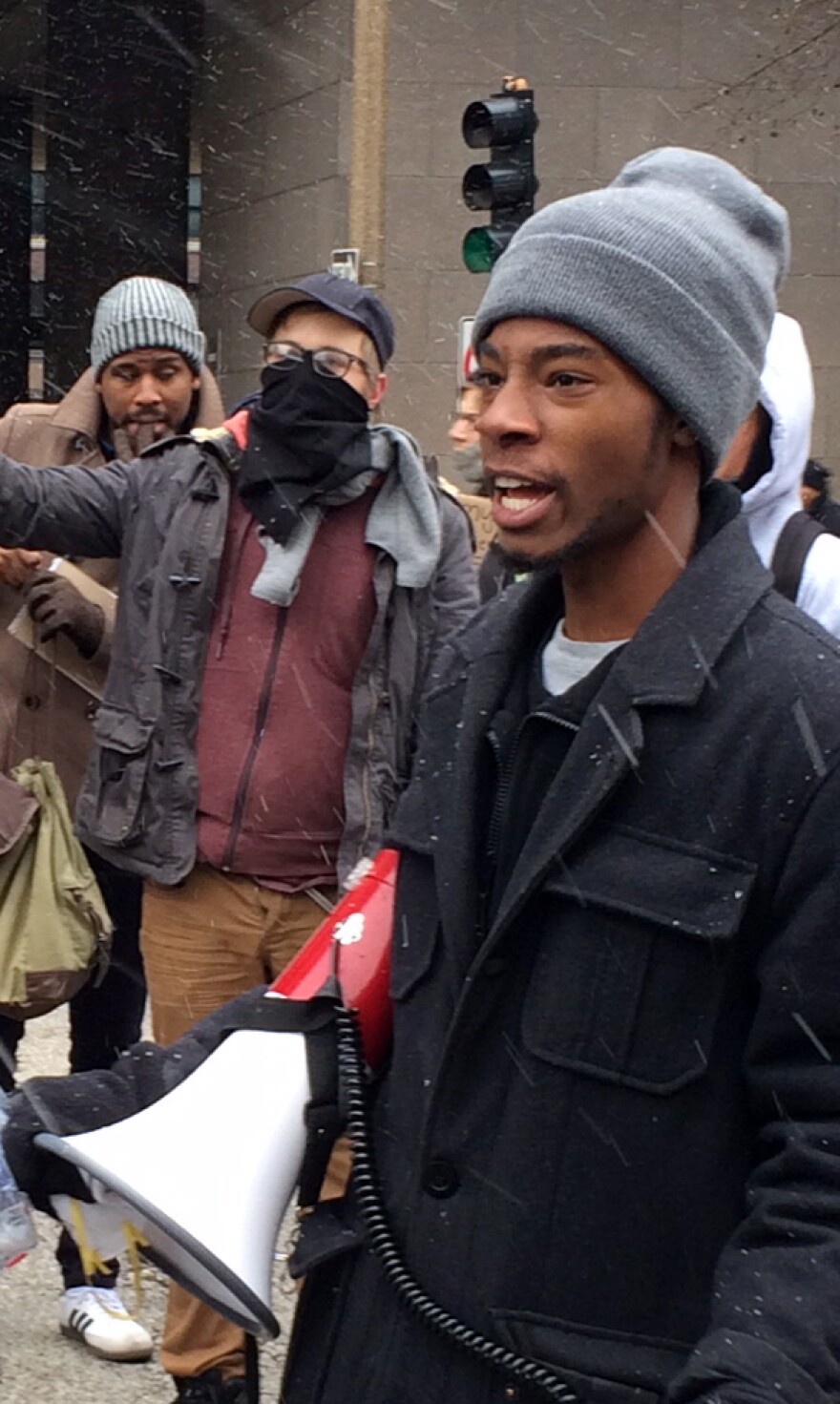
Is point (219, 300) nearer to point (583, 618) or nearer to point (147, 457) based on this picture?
point (147, 457)

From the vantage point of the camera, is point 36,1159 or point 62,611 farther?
point 62,611

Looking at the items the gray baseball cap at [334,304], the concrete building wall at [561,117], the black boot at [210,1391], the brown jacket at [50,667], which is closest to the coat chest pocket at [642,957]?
the black boot at [210,1391]

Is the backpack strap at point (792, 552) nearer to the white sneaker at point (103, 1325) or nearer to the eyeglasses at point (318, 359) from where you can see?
Answer: the eyeglasses at point (318, 359)

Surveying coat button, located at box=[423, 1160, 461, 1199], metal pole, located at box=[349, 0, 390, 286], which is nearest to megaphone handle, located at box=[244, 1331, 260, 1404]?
coat button, located at box=[423, 1160, 461, 1199]

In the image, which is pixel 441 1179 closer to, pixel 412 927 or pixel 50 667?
pixel 412 927

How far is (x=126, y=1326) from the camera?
4.47 m

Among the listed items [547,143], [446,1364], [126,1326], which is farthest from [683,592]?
[547,143]

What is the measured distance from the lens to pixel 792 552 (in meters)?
3.24

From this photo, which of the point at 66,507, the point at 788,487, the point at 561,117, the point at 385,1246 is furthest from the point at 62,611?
the point at 561,117

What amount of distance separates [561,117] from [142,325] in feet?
35.4

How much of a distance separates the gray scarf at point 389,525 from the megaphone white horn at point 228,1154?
186cm

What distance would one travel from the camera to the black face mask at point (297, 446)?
4.01m

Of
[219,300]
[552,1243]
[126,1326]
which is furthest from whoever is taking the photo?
[219,300]

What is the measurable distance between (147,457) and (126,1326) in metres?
1.92
